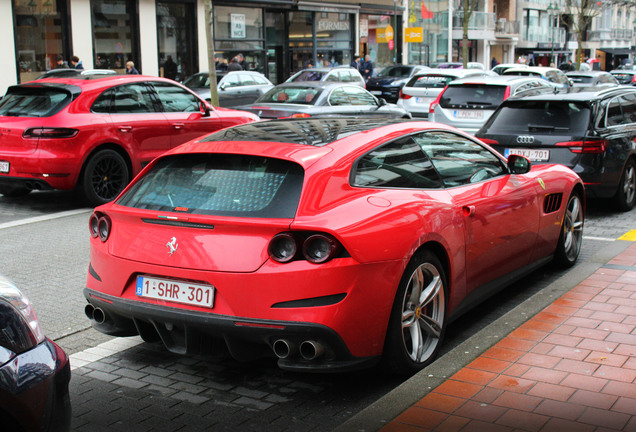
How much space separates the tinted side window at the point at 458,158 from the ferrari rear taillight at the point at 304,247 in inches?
56.8

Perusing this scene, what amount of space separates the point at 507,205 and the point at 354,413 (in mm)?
2221

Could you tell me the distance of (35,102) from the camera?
419 inches

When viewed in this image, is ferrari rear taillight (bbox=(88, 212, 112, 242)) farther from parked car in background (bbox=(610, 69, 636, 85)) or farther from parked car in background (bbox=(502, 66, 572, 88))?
parked car in background (bbox=(610, 69, 636, 85))

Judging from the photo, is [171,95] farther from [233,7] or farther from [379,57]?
[379,57]

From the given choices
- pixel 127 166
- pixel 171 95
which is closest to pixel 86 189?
pixel 127 166

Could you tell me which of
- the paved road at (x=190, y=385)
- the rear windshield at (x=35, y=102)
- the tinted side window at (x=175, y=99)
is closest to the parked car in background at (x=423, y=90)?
the tinted side window at (x=175, y=99)

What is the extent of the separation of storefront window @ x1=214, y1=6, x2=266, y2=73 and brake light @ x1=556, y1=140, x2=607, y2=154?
887 inches

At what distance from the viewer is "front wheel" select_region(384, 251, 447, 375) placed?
4.36 m

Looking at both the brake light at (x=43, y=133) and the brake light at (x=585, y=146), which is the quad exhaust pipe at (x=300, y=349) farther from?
the brake light at (x=43, y=133)

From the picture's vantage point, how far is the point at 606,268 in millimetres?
6812

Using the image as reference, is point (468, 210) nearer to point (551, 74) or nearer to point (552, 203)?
point (552, 203)

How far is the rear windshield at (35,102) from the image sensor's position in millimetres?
10500

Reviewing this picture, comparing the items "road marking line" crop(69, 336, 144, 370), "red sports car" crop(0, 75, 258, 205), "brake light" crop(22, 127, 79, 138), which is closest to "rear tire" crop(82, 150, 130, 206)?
"red sports car" crop(0, 75, 258, 205)

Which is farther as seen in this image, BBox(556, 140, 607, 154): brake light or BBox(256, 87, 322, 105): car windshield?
BBox(256, 87, 322, 105): car windshield
